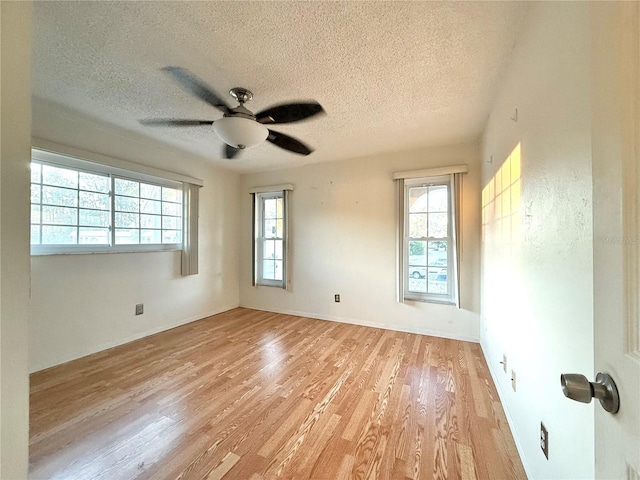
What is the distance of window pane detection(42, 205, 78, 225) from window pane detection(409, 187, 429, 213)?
378cm

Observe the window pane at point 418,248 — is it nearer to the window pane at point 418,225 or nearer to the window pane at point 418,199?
the window pane at point 418,225

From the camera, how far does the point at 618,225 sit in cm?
45

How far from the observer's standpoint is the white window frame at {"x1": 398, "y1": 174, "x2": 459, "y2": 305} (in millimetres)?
2970

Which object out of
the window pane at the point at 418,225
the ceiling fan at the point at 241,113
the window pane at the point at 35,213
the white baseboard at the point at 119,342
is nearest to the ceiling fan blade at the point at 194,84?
the ceiling fan at the point at 241,113

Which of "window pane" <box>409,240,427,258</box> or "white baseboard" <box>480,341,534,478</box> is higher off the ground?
"window pane" <box>409,240,427,258</box>

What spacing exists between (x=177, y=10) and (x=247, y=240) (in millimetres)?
3347

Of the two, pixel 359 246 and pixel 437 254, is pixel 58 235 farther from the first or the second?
pixel 437 254

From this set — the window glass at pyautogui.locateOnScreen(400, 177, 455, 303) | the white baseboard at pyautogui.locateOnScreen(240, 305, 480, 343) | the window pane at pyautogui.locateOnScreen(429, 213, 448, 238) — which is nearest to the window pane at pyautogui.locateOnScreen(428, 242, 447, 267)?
the window glass at pyautogui.locateOnScreen(400, 177, 455, 303)

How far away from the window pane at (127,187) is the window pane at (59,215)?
0.47m

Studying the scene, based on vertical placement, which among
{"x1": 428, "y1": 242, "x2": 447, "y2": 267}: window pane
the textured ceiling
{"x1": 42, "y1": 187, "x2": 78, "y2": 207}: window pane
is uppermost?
the textured ceiling

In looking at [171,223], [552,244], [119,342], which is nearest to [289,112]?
[552,244]

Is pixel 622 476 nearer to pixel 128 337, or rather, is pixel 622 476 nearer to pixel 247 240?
pixel 128 337

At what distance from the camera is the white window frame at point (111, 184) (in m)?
2.24

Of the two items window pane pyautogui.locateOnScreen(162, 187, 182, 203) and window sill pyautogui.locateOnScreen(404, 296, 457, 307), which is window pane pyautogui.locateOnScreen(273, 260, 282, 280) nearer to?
window pane pyautogui.locateOnScreen(162, 187, 182, 203)
